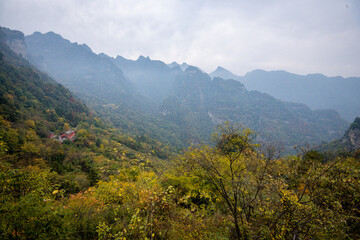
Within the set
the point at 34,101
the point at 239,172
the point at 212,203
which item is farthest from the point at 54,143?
the point at 239,172

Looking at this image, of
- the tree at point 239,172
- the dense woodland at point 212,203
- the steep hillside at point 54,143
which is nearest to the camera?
the dense woodland at point 212,203

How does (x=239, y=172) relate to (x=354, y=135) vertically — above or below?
below

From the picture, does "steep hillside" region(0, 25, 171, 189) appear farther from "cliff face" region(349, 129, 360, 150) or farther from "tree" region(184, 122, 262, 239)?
"cliff face" region(349, 129, 360, 150)

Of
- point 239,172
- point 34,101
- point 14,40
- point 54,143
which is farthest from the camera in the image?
point 14,40

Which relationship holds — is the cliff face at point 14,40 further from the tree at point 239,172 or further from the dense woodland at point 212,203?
the tree at point 239,172

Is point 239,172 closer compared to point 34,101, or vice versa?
point 239,172

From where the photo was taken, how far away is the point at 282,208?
4.88m

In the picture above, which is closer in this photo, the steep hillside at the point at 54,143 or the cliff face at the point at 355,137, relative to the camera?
the steep hillside at the point at 54,143

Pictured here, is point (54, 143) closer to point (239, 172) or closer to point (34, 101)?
point (34, 101)

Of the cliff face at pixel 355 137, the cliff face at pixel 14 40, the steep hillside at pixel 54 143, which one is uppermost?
the cliff face at pixel 14 40

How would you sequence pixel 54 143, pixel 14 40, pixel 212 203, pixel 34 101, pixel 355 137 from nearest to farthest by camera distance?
pixel 212 203 → pixel 54 143 → pixel 34 101 → pixel 355 137 → pixel 14 40

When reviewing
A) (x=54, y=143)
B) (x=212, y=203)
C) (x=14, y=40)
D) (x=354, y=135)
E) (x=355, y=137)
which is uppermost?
(x=14, y=40)

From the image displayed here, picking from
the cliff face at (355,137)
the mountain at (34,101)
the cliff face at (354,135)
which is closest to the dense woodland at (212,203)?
the mountain at (34,101)

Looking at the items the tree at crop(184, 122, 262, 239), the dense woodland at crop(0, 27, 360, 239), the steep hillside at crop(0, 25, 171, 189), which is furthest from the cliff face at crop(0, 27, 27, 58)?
the tree at crop(184, 122, 262, 239)
